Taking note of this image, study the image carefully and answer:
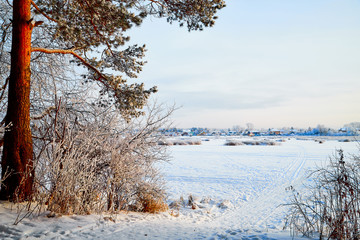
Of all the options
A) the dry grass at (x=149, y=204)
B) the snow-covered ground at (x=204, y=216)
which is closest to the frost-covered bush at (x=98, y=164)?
the dry grass at (x=149, y=204)

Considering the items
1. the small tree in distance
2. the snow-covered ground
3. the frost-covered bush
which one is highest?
the small tree in distance

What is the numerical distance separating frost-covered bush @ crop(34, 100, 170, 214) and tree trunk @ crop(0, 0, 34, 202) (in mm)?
309

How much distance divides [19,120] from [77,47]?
2.48m

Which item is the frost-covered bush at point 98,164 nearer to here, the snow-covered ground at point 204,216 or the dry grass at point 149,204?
the dry grass at point 149,204

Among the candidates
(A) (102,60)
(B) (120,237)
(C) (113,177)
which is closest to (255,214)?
(C) (113,177)

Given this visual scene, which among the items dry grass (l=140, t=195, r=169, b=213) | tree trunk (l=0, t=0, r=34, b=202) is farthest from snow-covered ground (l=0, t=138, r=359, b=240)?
tree trunk (l=0, t=0, r=34, b=202)

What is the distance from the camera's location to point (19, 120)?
5.20 meters

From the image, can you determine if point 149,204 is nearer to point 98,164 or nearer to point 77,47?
point 98,164

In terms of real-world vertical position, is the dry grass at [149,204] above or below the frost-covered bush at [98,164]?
below

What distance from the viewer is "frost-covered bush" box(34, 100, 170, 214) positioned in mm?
4820

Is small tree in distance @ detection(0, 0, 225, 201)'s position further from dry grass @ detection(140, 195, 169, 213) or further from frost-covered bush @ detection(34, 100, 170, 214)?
dry grass @ detection(140, 195, 169, 213)

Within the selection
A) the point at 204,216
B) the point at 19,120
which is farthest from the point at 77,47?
the point at 204,216

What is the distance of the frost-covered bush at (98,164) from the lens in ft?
15.8

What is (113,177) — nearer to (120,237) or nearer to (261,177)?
(120,237)
